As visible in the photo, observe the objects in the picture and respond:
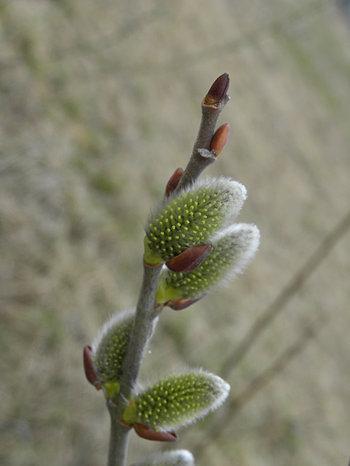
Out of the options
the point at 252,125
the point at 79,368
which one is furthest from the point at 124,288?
the point at 252,125

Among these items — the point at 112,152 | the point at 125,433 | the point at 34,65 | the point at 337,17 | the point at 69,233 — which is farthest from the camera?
the point at 337,17

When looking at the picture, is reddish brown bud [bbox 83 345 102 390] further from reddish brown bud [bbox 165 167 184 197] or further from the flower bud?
reddish brown bud [bbox 165 167 184 197]

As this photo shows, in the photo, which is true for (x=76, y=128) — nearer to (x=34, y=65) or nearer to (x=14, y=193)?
(x=34, y=65)

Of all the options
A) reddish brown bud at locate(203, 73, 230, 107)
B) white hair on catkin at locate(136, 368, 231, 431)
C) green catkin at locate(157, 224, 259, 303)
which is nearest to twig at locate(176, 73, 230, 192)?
reddish brown bud at locate(203, 73, 230, 107)

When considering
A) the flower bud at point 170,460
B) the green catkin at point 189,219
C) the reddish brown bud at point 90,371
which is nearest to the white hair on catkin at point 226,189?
the green catkin at point 189,219

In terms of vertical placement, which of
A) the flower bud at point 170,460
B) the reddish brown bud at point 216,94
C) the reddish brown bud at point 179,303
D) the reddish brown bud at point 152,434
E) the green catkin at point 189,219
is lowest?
the flower bud at point 170,460

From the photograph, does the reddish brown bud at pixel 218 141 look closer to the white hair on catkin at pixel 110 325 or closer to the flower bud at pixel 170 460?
the white hair on catkin at pixel 110 325

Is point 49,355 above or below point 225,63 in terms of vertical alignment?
below
